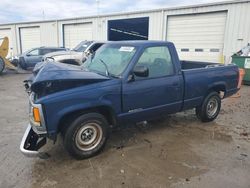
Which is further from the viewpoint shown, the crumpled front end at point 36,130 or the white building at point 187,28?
the white building at point 187,28

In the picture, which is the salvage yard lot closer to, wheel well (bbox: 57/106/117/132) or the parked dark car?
wheel well (bbox: 57/106/117/132)

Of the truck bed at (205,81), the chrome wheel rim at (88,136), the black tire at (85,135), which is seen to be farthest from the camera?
the truck bed at (205,81)

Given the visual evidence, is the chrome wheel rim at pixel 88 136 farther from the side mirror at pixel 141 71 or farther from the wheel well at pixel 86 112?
the side mirror at pixel 141 71

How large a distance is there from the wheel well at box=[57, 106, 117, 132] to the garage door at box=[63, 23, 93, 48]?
57.1 feet

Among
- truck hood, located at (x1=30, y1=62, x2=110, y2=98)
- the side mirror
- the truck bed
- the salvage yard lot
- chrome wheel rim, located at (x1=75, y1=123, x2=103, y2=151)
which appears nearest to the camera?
the salvage yard lot

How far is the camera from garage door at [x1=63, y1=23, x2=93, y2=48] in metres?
20.5

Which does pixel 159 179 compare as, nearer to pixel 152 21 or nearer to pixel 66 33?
pixel 152 21

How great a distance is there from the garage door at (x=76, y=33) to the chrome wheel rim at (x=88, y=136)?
17608 mm

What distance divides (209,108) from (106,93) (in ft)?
9.74

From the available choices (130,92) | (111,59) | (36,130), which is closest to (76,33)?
(111,59)

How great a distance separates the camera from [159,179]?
3.20m

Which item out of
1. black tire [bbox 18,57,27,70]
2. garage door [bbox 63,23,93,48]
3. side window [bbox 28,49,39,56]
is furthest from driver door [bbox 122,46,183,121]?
garage door [bbox 63,23,93,48]

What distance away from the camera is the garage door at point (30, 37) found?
24.3m

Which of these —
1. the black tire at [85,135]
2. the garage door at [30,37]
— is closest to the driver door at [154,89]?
the black tire at [85,135]
